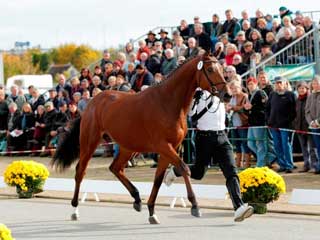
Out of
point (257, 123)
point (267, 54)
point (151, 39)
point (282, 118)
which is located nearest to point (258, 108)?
point (257, 123)

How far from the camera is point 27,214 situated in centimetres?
1198

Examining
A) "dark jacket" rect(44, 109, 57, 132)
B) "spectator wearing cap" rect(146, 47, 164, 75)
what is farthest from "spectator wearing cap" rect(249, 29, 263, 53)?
"dark jacket" rect(44, 109, 57, 132)

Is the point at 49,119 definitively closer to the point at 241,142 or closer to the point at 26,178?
the point at 241,142

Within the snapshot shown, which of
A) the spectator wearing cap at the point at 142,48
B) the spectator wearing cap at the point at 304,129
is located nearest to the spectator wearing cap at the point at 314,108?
the spectator wearing cap at the point at 304,129

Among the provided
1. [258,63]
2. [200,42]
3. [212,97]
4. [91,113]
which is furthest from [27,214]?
[200,42]

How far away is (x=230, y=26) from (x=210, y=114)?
11.1 meters

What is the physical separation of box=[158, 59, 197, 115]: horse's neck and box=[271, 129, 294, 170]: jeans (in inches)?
217

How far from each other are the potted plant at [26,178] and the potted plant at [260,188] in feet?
14.2

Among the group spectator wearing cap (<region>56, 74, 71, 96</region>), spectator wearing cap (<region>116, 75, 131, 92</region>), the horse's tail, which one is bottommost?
spectator wearing cap (<region>56, 74, 71, 96</region>)

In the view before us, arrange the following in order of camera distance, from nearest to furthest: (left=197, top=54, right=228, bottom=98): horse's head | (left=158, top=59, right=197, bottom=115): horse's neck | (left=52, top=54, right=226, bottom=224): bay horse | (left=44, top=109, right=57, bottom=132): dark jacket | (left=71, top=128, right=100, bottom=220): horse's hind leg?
(left=197, top=54, right=228, bottom=98): horse's head
(left=52, top=54, right=226, bottom=224): bay horse
(left=158, top=59, right=197, bottom=115): horse's neck
(left=71, top=128, right=100, bottom=220): horse's hind leg
(left=44, top=109, right=57, bottom=132): dark jacket

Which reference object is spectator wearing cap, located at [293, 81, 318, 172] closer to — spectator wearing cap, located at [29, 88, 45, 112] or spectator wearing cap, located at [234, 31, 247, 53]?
spectator wearing cap, located at [234, 31, 247, 53]

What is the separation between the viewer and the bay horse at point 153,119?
10320 mm

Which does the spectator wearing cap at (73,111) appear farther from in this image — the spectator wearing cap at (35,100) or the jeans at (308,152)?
the jeans at (308,152)

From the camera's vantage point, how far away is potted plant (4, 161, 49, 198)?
1395 cm
